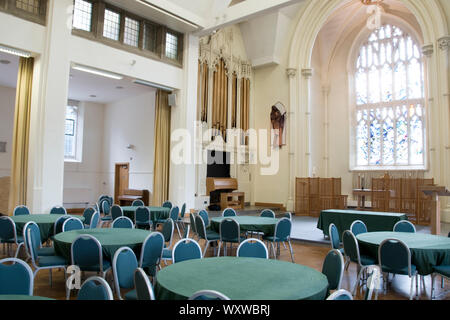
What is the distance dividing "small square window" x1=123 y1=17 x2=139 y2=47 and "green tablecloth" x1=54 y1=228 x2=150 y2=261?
6396 mm

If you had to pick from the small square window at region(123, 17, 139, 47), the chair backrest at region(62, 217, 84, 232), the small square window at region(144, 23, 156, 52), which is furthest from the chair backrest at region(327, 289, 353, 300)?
the small square window at region(144, 23, 156, 52)

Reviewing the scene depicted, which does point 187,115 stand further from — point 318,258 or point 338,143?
point 338,143

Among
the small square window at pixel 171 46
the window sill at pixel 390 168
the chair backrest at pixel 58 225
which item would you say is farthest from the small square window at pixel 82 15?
the window sill at pixel 390 168

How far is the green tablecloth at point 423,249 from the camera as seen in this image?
3.89 meters

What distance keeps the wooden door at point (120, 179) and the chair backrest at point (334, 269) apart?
1056 cm

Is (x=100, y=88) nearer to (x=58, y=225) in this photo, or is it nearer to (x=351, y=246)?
(x=58, y=225)

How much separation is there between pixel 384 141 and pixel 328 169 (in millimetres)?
2573

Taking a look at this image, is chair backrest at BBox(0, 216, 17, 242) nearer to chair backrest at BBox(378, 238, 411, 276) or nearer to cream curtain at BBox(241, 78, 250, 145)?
chair backrest at BBox(378, 238, 411, 276)

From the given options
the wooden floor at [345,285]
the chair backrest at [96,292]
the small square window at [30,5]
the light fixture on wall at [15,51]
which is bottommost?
the wooden floor at [345,285]

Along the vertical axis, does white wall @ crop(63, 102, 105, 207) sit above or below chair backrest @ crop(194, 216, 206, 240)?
above

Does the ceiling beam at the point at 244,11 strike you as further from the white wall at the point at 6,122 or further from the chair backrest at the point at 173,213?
the white wall at the point at 6,122

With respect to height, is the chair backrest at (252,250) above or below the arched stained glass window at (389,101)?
below

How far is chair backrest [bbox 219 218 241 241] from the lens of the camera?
544 cm
